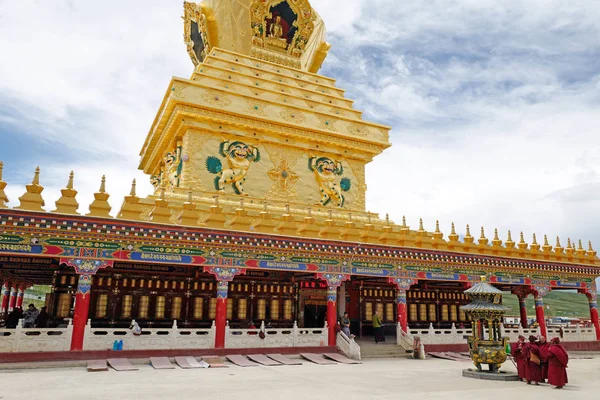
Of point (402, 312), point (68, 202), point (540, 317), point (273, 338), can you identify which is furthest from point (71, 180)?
point (540, 317)

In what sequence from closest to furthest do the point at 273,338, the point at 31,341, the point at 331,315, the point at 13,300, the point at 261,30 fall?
the point at 31,341, the point at 273,338, the point at 331,315, the point at 261,30, the point at 13,300

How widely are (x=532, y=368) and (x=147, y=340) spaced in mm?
11570

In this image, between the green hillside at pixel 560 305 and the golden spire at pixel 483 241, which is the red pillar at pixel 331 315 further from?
the green hillside at pixel 560 305

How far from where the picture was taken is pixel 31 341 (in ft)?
46.0

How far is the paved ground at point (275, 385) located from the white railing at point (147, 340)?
112 centimetres

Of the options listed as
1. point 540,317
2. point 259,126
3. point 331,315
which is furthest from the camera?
point 259,126

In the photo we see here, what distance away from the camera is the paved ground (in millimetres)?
9844

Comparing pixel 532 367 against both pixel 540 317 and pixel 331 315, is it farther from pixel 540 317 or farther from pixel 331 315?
Result: pixel 540 317

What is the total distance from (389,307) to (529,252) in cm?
763

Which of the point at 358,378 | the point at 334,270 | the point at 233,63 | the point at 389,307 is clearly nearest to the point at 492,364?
the point at 358,378

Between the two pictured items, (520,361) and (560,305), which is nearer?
(520,361)

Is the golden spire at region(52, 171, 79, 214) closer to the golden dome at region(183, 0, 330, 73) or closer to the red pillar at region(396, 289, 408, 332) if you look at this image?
the red pillar at region(396, 289, 408, 332)

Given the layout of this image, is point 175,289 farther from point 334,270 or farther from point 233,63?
point 233,63

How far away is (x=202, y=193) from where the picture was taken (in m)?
21.4
